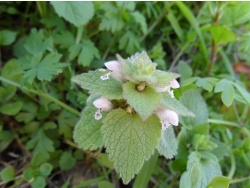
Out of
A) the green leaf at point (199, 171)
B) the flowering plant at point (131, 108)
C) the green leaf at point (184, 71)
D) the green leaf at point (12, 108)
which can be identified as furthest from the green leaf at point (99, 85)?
the green leaf at point (184, 71)

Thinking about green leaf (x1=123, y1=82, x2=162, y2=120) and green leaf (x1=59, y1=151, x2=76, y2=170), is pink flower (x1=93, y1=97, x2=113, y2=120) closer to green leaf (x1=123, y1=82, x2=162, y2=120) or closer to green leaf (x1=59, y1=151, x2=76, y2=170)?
green leaf (x1=123, y1=82, x2=162, y2=120)

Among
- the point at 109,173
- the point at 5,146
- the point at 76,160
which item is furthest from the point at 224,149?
the point at 5,146

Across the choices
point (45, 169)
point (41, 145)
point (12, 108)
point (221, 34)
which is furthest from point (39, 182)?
point (221, 34)

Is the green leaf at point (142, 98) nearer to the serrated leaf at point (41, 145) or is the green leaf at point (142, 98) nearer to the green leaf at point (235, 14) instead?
the serrated leaf at point (41, 145)

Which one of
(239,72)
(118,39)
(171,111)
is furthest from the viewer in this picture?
(239,72)

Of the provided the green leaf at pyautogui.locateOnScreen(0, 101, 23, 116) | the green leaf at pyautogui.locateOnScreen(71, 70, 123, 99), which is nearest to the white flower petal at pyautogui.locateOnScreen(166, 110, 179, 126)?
the green leaf at pyautogui.locateOnScreen(71, 70, 123, 99)

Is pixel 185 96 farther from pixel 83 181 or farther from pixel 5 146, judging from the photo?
pixel 5 146
